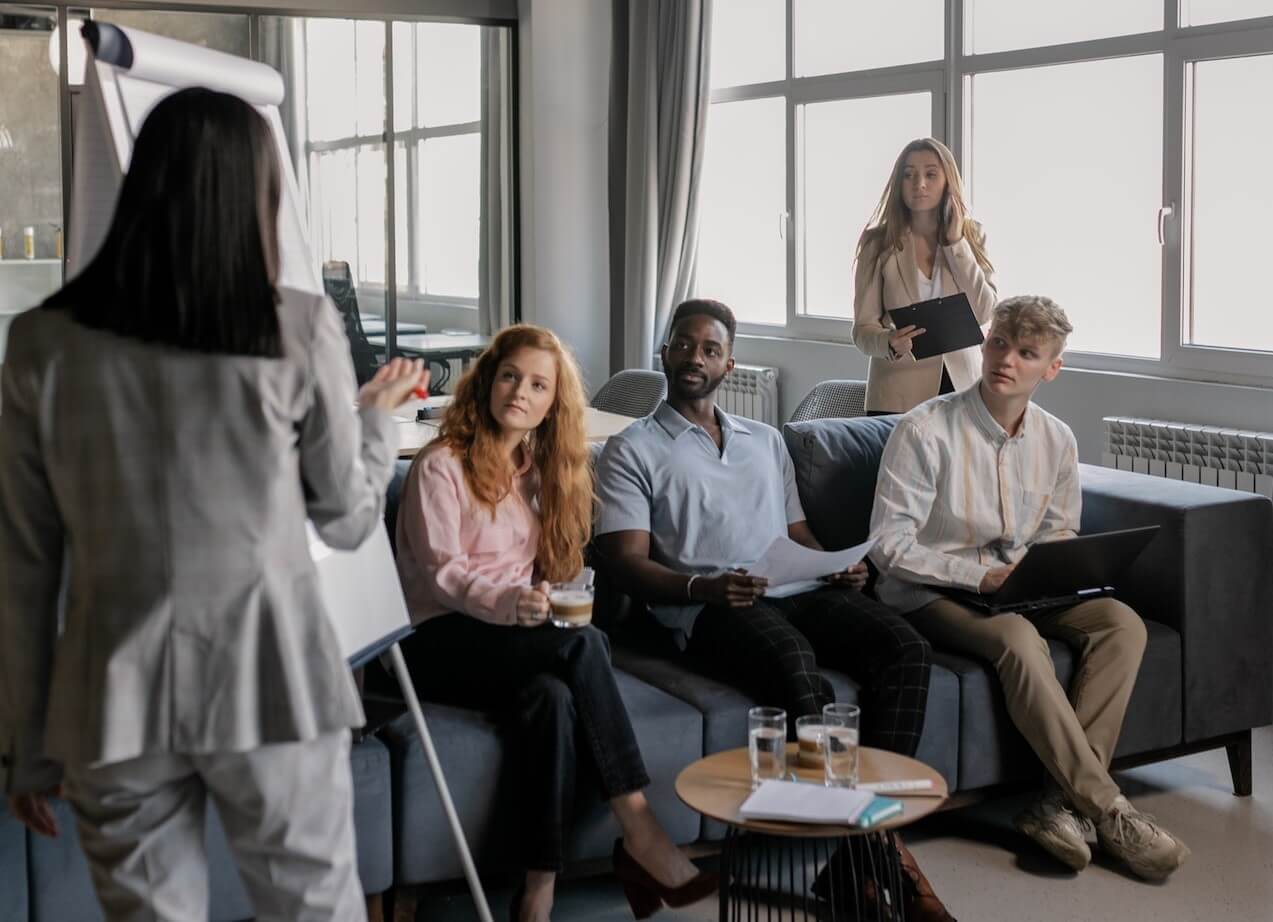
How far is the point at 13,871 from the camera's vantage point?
2414 mm

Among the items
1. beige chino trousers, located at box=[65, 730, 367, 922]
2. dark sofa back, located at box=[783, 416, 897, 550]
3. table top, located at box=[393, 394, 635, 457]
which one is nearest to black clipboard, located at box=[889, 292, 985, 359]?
dark sofa back, located at box=[783, 416, 897, 550]

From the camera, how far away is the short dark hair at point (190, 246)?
1.60 metres

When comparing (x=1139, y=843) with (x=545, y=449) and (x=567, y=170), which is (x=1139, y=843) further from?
(x=567, y=170)

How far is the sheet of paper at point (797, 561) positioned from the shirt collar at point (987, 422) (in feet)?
1.74

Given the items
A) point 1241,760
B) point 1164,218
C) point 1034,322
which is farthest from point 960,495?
point 1164,218

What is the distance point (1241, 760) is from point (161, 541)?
9.29 ft

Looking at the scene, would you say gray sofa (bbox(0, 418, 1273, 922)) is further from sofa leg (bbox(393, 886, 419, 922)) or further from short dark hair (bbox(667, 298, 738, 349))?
short dark hair (bbox(667, 298, 738, 349))

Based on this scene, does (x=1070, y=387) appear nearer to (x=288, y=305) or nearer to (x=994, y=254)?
(x=994, y=254)

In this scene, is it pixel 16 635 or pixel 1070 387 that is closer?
pixel 16 635

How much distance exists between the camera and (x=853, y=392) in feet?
15.0

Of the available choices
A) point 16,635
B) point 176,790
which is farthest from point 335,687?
point 16,635

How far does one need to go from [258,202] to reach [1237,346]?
3.64 m

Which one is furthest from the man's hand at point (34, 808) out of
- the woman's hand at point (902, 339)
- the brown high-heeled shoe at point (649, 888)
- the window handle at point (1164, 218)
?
the window handle at point (1164, 218)

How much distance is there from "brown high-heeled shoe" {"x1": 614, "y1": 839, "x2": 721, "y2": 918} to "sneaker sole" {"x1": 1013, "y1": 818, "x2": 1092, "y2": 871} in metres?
0.77
